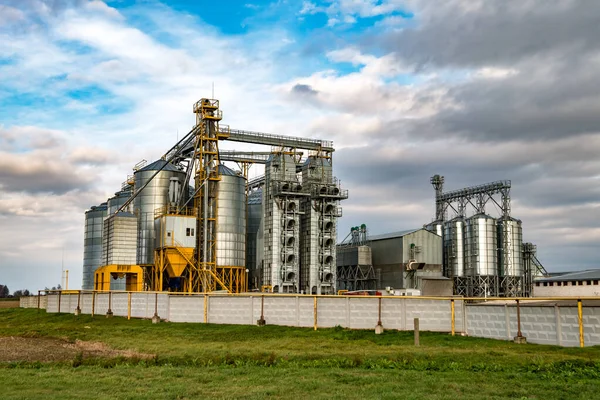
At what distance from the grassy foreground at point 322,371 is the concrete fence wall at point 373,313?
138 centimetres

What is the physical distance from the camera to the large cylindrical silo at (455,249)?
97.0 metres

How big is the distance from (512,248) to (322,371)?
262ft

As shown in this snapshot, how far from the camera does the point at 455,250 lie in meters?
98.0

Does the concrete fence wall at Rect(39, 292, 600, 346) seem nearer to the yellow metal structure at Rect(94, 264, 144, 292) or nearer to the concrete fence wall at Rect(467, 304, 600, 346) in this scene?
the concrete fence wall at Rect(467, 304, 600, 346)

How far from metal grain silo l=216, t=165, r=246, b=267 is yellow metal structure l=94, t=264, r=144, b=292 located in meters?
9.18

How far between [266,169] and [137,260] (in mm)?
19179

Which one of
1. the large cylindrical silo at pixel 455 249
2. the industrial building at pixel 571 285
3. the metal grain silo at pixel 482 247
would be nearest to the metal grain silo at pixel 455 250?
the large cylindrical silo at pixel 455 249

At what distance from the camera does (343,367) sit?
2370cm

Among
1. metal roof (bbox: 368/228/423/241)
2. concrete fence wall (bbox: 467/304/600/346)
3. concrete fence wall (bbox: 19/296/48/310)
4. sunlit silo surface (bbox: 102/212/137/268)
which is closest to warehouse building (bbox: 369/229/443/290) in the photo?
metal roof (bbox: 368/228/423/241)

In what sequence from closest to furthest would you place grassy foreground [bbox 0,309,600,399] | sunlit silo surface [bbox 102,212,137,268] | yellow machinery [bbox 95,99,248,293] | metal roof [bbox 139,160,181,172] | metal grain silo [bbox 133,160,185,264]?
grassy foreground [bbox 0,309,600,399] < yellow machinery [bbox 95,99,248,293] < sunlit silo surface [bbox 102,212,137,268] < metal grain silo [bbox 133,160,185,264] < metal roof [bbox 139,160,181,172]

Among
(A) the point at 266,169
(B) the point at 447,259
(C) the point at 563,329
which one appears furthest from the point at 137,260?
(C) the point at 563,329

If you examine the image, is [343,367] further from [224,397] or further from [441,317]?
[441,317]

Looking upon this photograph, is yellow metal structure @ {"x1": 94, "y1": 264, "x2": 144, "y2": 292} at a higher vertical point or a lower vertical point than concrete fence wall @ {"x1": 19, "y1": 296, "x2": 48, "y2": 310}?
higher

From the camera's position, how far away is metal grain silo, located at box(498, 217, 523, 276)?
9562 centimetres
